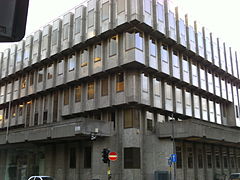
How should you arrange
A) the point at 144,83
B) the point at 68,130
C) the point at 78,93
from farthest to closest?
the point at 78,93 < the point at 144,83 < the point at 68,130

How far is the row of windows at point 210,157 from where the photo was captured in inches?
1236

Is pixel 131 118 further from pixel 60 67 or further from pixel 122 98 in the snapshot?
pixel 60 67

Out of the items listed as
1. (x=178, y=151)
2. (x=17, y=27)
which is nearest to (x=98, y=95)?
(x=178, y=151)

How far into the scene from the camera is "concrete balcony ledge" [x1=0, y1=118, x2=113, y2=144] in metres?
27.0

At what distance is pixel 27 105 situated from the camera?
41531 millimetres

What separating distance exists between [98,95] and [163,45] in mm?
9521

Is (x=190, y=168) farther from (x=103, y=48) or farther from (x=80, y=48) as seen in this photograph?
(x=80, y=48)

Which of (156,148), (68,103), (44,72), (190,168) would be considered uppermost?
(44,72)

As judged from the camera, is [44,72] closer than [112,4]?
No

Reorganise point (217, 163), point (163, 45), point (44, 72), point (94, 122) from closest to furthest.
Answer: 1. point (94, 122)
2. point (163, 45)
3. point (217, 163)
4. point (44, 72)

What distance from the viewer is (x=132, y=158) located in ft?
90.3

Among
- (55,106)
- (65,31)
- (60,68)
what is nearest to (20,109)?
(55,106)

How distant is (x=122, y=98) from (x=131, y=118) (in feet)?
7.26

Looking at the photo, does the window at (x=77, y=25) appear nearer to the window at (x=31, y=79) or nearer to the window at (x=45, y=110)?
the window at (x=45, y=110)
